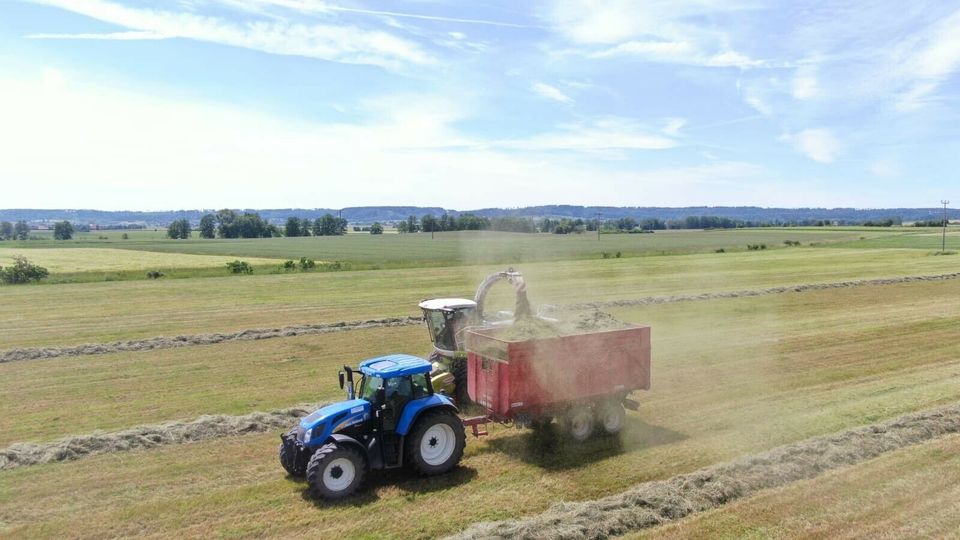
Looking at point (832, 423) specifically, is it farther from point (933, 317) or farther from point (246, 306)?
point (246, 306)

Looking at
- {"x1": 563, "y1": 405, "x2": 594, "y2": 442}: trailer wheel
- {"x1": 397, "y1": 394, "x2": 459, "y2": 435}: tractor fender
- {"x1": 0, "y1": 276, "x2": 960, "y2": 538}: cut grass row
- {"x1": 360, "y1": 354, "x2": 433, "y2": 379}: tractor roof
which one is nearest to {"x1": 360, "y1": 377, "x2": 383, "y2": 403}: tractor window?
{"x1": 360, "y1": 354, "x2": 433, "y2": 379}: tractor roof

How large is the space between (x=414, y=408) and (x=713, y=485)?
469 centimetres

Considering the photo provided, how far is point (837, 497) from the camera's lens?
33.9ft

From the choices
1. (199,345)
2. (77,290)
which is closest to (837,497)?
(199,345)

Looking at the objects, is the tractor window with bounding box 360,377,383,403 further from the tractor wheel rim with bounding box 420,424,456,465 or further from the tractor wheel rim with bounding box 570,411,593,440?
the tractor wheel rim with bounding box 570,411,593,440

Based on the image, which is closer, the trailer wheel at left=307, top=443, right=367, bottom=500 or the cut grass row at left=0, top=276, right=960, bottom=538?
the cut grass row at left=0, top=276, right=960, bottom=538

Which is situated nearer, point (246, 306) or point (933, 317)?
point (933, 317)

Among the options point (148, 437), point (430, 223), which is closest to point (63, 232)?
point (430, 223)

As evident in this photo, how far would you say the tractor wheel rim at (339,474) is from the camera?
34.1ft

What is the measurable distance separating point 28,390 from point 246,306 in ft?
50.8

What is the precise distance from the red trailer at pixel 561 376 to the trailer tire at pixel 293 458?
3080 mm

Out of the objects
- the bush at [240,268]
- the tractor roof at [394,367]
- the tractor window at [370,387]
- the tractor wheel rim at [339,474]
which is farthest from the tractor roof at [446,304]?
the bush at [240,268]

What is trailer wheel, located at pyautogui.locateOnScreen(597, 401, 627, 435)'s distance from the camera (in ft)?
43.8

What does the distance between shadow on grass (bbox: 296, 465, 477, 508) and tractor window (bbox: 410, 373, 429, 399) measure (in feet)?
4.17
